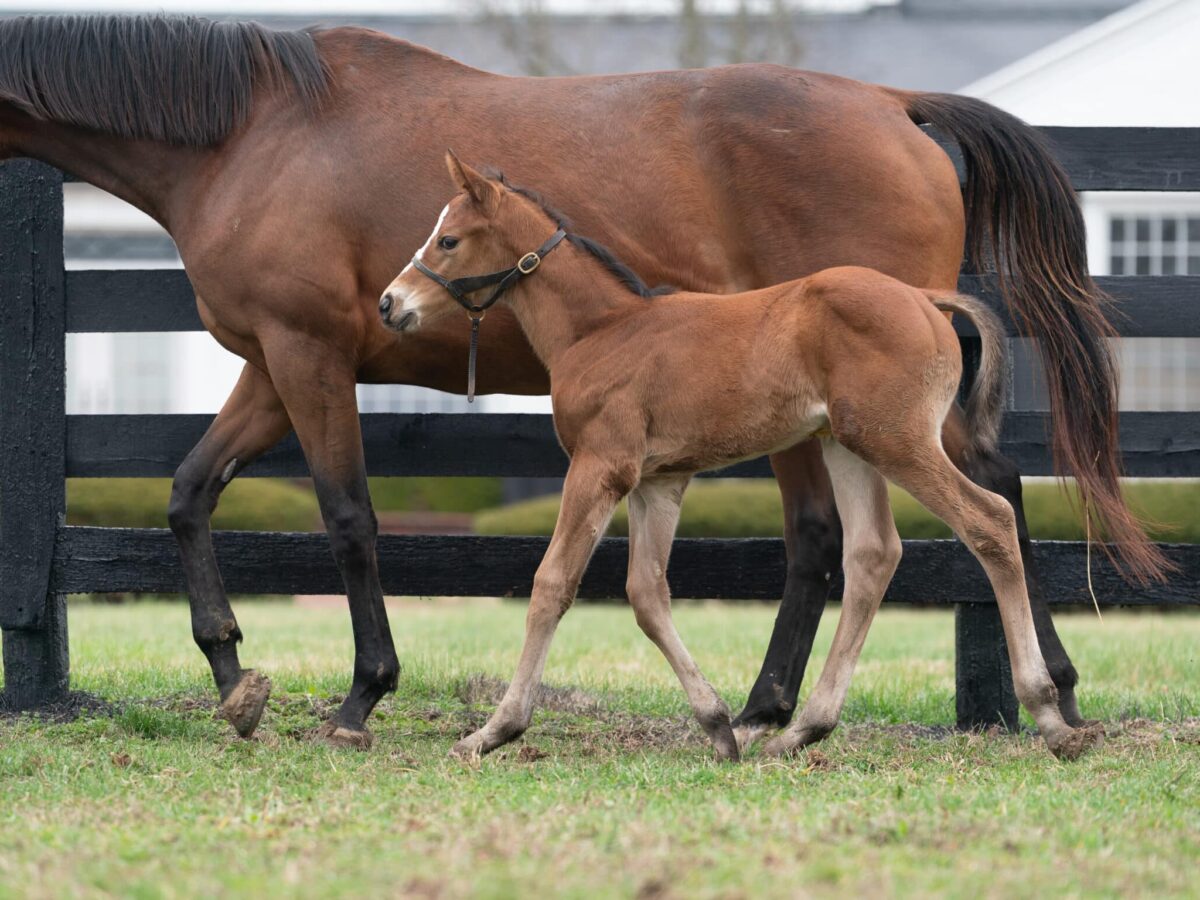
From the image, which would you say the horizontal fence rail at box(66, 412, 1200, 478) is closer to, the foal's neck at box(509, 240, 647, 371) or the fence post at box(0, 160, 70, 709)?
the fence post at box(0, 160, 70, 709)

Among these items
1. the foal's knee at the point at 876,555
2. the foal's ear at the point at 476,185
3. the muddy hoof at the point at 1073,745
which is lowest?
the muddy hoof at the point at 1073,745

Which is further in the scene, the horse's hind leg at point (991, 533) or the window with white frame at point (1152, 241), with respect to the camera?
the window with white frame at point (1152, 241)

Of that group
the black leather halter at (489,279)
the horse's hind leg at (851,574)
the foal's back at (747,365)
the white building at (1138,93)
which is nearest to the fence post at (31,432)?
the black leather halter at (489,279)

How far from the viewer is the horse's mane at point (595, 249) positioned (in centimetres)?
468

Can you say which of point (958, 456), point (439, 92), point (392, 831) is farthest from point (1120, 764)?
point (439, 92)

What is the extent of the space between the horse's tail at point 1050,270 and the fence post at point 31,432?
3.34 metres

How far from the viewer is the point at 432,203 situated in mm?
5078

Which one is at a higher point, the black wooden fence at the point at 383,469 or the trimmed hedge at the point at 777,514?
the black wooden fence at the point at 383,469

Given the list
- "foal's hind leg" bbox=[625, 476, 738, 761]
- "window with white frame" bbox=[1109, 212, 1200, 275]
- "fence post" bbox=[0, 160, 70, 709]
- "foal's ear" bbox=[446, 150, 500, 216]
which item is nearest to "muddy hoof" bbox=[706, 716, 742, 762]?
"foal's hind leg" bbox=[625, 476, 738, 761]

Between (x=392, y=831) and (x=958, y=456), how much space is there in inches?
98.4

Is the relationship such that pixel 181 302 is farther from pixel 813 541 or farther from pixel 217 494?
pixel 813 541

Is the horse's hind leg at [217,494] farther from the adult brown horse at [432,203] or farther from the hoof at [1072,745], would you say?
the hoof at [1072,745]

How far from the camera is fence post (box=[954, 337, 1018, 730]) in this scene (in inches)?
218

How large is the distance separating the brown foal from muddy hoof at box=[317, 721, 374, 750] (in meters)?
0.56
